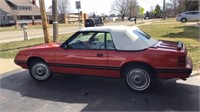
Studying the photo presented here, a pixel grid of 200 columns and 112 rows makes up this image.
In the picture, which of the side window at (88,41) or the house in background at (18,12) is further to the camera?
the house in background at (18,12)

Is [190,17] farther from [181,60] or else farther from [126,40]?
[181,60]

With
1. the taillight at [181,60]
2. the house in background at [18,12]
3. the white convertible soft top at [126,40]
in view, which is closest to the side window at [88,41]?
the white convertible soft top at [126,40]

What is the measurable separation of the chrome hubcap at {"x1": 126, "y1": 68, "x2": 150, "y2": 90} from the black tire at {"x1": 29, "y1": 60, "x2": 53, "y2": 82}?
2063 mm

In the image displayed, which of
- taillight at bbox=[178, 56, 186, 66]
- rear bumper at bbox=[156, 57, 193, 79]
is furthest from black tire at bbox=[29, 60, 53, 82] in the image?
taillight at bbox=[178, 56, 186, 66]

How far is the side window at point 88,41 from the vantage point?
5922mm

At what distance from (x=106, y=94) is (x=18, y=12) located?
6747 centimetres

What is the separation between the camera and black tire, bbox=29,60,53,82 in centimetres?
653

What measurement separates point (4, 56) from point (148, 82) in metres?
7.68

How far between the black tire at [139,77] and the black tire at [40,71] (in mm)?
2033

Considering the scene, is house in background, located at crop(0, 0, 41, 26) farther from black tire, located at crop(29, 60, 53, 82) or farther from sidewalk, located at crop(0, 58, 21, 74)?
black tire, located at crop(29, 60, 53, 82)

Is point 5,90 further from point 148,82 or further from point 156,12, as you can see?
point 156,12

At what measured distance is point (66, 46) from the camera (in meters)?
6.20

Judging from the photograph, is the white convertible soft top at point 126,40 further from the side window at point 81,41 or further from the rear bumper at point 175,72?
the rear bumper at point 175,72

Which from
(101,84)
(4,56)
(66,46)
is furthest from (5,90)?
(4,56)
